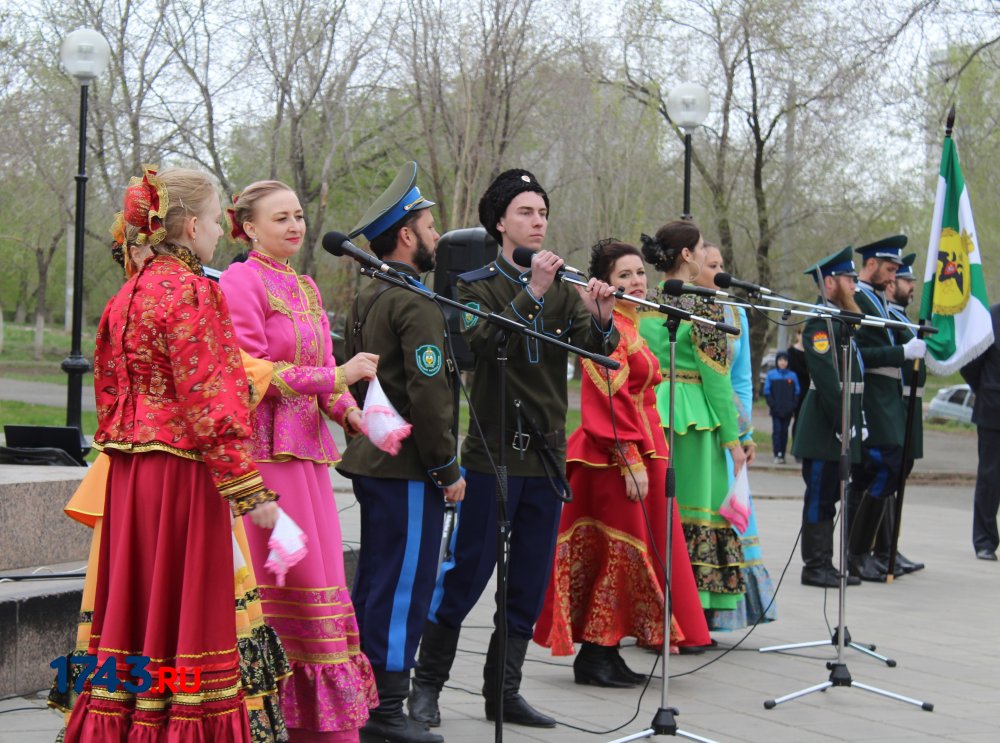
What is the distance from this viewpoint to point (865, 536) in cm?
991

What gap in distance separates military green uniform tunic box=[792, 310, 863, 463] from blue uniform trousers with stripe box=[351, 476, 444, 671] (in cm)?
454

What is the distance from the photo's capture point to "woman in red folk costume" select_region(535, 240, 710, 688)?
620cm

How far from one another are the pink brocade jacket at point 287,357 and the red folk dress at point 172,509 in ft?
2.25

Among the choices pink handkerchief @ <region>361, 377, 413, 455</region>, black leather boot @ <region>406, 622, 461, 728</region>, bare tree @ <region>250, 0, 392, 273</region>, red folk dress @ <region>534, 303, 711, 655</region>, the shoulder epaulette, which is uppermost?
bare tree @ <region>250, 0, 392, 273</region>

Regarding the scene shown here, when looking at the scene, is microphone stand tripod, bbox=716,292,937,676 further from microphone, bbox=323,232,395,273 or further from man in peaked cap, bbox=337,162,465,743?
microphone, bbox=323,232,395,273

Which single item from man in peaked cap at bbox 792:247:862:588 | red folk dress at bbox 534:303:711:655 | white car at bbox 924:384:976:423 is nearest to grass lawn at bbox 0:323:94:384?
man in peaked cap at bbox 792:247:862:588

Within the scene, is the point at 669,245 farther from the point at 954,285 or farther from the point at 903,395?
the point at 903,395

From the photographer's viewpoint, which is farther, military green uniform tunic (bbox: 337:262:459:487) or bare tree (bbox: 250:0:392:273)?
bare tree (bbox: 250:0:392:273)

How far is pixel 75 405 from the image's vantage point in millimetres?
12023

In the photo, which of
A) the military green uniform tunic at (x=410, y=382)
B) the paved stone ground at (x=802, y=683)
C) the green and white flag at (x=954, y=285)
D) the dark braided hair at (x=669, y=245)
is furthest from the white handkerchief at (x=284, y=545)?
the green and white flag at (x=954, y=285)

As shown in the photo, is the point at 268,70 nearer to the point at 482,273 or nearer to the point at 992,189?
the point at 482,273

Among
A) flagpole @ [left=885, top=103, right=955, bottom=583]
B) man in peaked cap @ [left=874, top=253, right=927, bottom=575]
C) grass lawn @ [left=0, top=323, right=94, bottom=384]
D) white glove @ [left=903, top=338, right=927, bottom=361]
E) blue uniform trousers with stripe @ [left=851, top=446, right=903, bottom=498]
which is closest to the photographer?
white glove @ [left=903, top=338, right=927, bottom=361]

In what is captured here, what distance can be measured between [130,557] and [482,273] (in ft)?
7.04

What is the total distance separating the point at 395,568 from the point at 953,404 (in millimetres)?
32657
